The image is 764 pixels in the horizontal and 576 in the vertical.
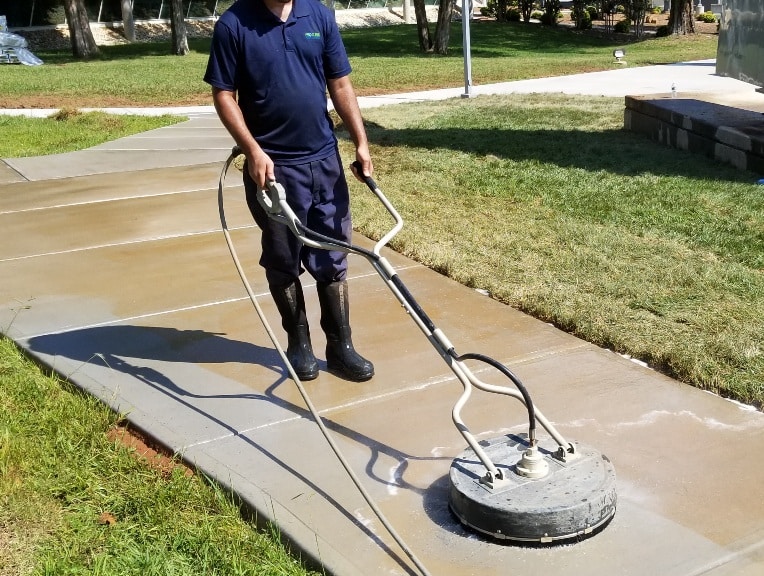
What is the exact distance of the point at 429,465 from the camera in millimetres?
3768

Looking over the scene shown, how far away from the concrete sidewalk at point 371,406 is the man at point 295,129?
14.5 inches

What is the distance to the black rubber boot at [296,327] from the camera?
4.57 m

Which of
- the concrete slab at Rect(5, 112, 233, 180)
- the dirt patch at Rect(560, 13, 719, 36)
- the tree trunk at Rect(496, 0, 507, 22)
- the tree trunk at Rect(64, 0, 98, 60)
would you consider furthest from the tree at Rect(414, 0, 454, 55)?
the concrete slab at Rect(5, 112, 233, 180)

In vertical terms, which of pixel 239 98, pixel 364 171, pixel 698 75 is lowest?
pixel 698 75

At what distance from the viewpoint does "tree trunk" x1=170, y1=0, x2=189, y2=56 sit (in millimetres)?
31720

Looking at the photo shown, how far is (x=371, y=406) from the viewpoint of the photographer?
4305 mm

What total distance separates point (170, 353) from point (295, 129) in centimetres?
148

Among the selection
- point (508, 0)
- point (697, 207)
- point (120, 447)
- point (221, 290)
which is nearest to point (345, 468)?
point (120, 447)

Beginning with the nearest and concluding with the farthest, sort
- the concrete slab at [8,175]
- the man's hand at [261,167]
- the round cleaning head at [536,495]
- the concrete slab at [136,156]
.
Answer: the round cleaning head at [536,495] → the man's hand at [261,167] → the concrete slab at [8,175] → the concrete slab at [136,156]

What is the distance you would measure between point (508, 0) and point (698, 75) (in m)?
25.3

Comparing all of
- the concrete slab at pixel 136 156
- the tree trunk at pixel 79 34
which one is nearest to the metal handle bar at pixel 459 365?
the concrete slab at pixel 136 156

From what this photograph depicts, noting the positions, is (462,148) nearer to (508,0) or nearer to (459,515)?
(459,515)

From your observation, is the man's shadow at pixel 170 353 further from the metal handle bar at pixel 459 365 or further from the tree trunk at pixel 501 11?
the tree trunk at pixel 501 11

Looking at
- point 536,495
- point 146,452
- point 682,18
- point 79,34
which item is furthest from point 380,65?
point 536,495
